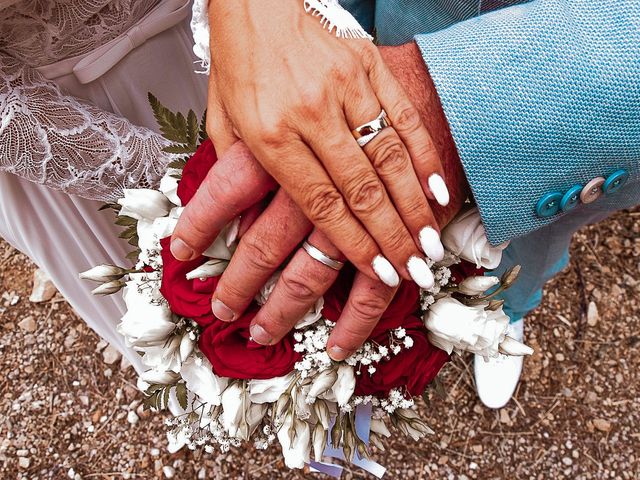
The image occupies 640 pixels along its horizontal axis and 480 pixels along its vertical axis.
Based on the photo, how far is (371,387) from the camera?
902 millimetres

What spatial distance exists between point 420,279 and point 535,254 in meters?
1.14

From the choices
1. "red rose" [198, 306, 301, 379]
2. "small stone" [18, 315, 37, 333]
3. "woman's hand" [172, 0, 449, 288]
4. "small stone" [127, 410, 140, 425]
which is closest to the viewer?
"woman's hand" [172, 0, 449, 288]

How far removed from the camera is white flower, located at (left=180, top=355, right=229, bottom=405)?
0.88m

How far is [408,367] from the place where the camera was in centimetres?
89

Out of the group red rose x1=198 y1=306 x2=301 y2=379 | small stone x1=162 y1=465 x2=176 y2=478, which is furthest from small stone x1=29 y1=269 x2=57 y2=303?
red rose x1=198 y1=306 x2=301 y2=379

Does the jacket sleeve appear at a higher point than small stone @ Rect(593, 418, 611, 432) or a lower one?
higher

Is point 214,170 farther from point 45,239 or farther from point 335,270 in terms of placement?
point 45,239

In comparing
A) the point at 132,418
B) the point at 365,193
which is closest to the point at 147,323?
the point at 365,193

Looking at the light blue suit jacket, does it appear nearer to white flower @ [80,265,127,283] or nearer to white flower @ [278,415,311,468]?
white flower @ [278,415,311,468]

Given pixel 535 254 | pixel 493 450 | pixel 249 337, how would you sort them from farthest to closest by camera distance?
1. pixel 493 450
2. pixel 535 254
3. pixel 249 337

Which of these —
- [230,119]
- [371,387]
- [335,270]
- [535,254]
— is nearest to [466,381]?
[535,254]

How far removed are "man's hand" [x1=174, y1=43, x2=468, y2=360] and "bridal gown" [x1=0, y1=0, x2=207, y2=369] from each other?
0.39 metres

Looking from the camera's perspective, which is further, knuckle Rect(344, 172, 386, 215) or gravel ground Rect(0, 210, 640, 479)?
gravel ground Rect(0, 210, 640, 479)

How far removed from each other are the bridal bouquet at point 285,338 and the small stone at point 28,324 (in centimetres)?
192
